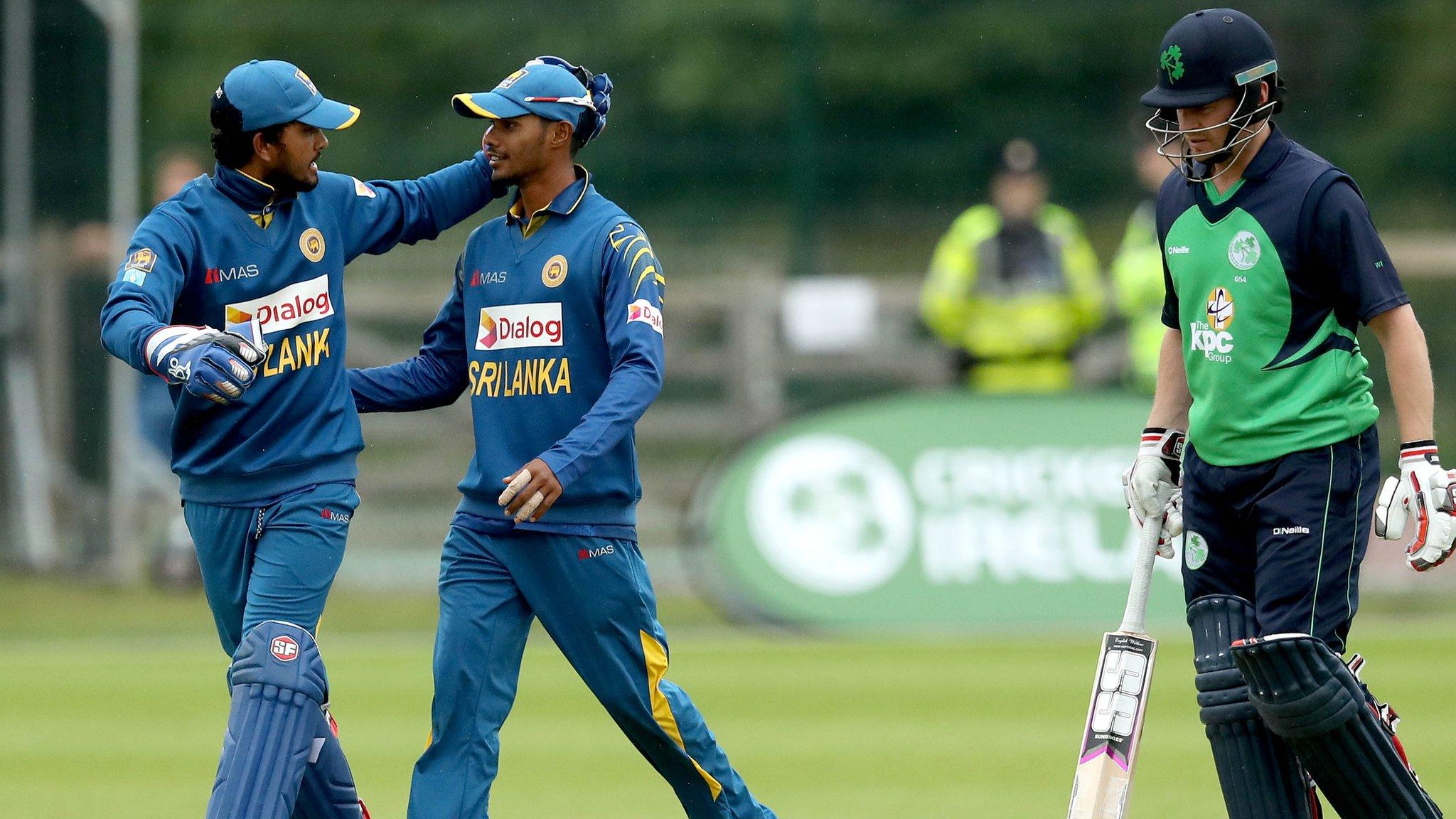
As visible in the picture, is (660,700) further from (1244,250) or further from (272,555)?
(1244,250)

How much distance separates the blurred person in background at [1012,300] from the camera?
1139 cm

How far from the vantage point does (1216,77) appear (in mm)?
5113

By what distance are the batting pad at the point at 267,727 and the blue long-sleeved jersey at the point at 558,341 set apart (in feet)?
2.05

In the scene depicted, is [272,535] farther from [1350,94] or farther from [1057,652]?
[1350,94]

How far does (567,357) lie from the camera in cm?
563

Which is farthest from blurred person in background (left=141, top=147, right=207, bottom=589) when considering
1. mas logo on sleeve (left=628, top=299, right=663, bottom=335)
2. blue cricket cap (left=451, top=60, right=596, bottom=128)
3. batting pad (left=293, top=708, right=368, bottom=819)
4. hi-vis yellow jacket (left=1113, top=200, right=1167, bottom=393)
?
mas logo on sleeve (left=628, top=299, right=663, bottom=335)

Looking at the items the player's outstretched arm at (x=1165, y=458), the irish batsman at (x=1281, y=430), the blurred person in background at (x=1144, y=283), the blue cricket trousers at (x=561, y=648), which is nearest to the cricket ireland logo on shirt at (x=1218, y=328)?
the irish batsman at (x=1281, y=430)

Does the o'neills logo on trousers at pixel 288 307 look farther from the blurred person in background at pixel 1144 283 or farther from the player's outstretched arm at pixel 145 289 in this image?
the blurred person in background at pixel 1144 283

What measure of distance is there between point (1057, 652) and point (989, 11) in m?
6.83

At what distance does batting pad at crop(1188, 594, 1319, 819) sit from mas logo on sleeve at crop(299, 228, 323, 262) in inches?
97.3

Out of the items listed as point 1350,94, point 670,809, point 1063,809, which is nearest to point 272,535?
point 670,809

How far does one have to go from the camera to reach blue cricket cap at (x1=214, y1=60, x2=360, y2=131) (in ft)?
18.0

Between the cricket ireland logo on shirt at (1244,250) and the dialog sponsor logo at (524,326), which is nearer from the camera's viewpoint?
the cricket ireland logo on shirt at (1244,250)

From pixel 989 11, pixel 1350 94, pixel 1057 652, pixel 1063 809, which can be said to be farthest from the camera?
pixel 989 11
